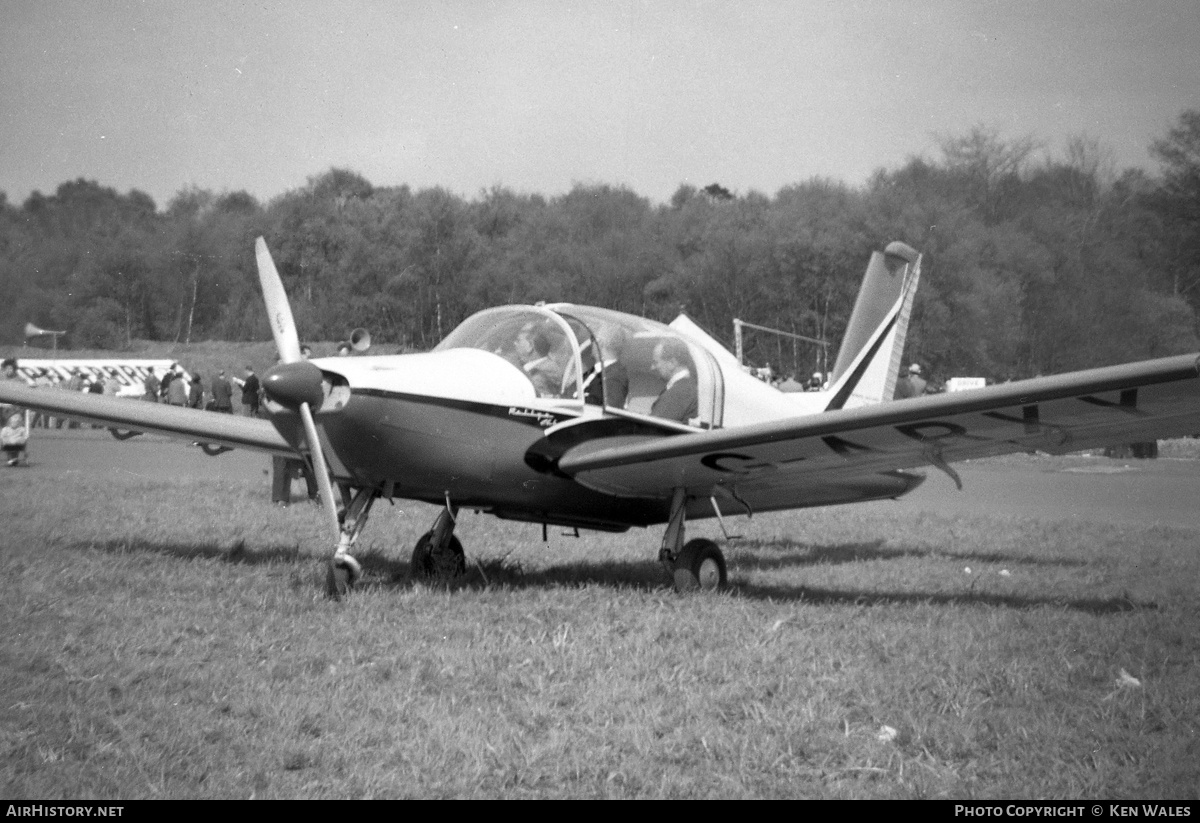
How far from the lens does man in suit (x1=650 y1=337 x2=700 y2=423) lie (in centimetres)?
835

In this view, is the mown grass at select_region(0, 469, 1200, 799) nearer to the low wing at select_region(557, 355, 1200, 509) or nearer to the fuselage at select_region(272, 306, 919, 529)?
the fuselage at select_region(272, 306, 919, 529)

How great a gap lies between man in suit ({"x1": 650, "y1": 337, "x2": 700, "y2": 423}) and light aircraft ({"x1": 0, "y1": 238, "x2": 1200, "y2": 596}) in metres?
0.01

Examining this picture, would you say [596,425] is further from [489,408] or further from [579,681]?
[579,681]

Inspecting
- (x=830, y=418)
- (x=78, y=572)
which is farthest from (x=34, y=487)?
(x=830, y=418)

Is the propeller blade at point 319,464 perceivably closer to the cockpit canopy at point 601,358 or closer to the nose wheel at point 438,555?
the nose wheel at point 438,555

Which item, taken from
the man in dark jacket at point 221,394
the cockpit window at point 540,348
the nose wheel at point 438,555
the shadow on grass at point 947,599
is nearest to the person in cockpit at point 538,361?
the cockpit window at point 540,348

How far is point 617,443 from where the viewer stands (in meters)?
7.95

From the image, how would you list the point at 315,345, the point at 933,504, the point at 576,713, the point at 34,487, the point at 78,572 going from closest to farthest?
the point at 576,713
the point at 78,572
the point at 34,487
the point at 933,504
the point at 315,345

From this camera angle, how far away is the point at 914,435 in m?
7.05

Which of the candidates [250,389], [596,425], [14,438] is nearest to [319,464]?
[596,425]


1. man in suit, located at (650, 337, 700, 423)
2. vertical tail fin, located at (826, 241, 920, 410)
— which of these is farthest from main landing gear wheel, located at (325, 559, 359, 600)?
vertical tail fin, located at (826, 241, 920, 410)

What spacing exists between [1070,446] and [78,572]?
6.54 m

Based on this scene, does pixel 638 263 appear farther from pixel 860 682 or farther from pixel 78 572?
pixel 860 682

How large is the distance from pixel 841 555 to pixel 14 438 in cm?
1457
